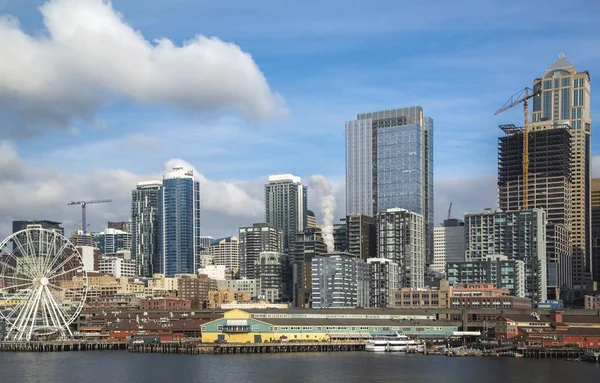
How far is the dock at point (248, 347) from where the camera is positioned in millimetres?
152625

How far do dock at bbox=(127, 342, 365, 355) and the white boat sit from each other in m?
3.40

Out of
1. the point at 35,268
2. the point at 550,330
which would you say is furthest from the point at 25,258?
the point at 550,330

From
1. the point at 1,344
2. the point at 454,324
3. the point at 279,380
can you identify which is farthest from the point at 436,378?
the point at 1,344

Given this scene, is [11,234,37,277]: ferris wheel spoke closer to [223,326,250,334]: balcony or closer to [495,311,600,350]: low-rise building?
[223,326,250,334]: balcony

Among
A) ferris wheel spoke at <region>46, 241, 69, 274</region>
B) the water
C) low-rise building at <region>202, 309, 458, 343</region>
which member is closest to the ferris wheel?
ferris wheel spoke at <region>46, 241, 69, 274</region>

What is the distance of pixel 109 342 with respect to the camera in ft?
572

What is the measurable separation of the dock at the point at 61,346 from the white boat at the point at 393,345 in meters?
47.0

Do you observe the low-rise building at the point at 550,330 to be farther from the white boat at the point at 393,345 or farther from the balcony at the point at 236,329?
the balcony at the point at 236,329

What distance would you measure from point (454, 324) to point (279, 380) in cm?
7471

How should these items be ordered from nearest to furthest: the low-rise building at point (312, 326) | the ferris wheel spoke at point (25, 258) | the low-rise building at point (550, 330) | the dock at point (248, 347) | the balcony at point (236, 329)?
the low-rise building at point (550, 330) < the dock at point (248, 347) < the balcony at point (236, 329) < the low-rise building at point (312, 326) < the ferris wheel spoke at point (25, 258)

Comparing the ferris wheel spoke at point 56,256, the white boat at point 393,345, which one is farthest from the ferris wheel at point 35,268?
the white boat at point 393,345

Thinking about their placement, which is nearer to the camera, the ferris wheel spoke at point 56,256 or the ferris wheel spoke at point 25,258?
the ferris wheel spoke at point 25,258

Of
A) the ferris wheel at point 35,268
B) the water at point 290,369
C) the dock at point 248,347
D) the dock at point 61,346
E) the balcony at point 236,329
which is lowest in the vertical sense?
the dock at point 61,346

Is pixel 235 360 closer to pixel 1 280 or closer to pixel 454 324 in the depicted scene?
pixel 454 324
